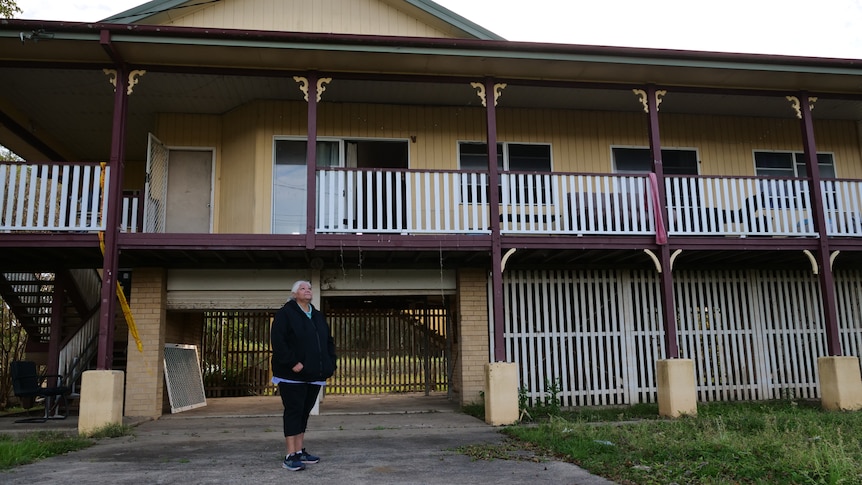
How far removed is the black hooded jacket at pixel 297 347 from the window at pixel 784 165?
10718mm

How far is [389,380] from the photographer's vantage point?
1546cm

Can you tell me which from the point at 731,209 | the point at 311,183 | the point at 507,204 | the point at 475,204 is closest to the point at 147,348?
the point at 311,183

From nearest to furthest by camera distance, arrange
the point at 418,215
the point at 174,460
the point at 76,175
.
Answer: the point at 174,460 → the point at 76,175 → the point at 418,215

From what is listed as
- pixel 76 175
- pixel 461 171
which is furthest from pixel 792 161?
pixel 76 175

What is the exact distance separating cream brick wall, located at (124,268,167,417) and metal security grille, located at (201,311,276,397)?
4065mm

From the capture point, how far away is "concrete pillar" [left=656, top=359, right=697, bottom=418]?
33.2ft

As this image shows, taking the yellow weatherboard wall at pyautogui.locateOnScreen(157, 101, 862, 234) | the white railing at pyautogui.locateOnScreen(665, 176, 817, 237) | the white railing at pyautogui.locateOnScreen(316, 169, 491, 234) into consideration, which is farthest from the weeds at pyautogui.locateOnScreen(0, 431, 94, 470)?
the white railing at pyautogui.locateOnScreen(665, 176, 817, 237)

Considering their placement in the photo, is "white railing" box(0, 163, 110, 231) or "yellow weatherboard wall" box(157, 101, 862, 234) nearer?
"white railing" box(0, 163, 110, 231)

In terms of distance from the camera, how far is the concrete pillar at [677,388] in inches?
399

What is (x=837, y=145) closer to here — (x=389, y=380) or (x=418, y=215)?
(x=418, y=215)

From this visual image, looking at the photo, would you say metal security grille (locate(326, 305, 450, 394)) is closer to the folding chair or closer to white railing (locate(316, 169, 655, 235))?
white railing (locate(316, 169, 655, 235))

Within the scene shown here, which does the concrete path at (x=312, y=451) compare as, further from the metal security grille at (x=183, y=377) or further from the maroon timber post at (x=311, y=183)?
the maroon timber post at (x=311, y=183)

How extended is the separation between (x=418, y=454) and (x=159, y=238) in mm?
5401

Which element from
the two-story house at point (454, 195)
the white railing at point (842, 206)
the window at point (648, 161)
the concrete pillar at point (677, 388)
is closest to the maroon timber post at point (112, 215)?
the two-story house at point (454, 195)
